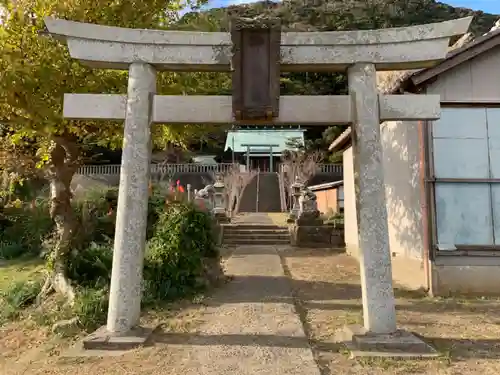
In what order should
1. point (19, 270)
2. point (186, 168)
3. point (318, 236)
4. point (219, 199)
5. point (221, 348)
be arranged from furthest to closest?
point (186, 168) → point (219, 199) → point (318, 236) → point (19, 270) → point (221, 348)

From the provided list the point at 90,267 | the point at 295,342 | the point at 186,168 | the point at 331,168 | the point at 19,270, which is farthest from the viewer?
the point at 186,168

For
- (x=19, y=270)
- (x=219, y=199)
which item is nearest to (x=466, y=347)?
(x=19, y=270)

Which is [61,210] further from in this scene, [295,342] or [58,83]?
[295,342]

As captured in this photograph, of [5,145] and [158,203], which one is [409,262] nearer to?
[158,203]

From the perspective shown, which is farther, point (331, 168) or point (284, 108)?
point (331, 168)

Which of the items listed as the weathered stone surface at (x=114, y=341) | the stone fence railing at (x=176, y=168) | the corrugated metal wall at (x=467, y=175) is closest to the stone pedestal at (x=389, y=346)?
the weathered stone surface at (x=114, y=341)

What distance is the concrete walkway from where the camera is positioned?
434cm

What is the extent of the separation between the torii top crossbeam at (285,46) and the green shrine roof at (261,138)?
28417 millimetres

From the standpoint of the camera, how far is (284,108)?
17.6 feet

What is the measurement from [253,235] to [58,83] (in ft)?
34.5

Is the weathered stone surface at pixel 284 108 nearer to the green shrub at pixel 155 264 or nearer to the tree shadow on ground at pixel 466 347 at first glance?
the tree shadow on ground at pixel 466 347

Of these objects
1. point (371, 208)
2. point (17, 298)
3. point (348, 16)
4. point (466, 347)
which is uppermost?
point (348, 16)

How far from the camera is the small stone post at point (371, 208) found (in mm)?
5051

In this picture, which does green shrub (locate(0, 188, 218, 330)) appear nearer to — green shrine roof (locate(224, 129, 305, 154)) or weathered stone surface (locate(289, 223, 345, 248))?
weathered stone surface (locate(289, 223, 345, 248))
